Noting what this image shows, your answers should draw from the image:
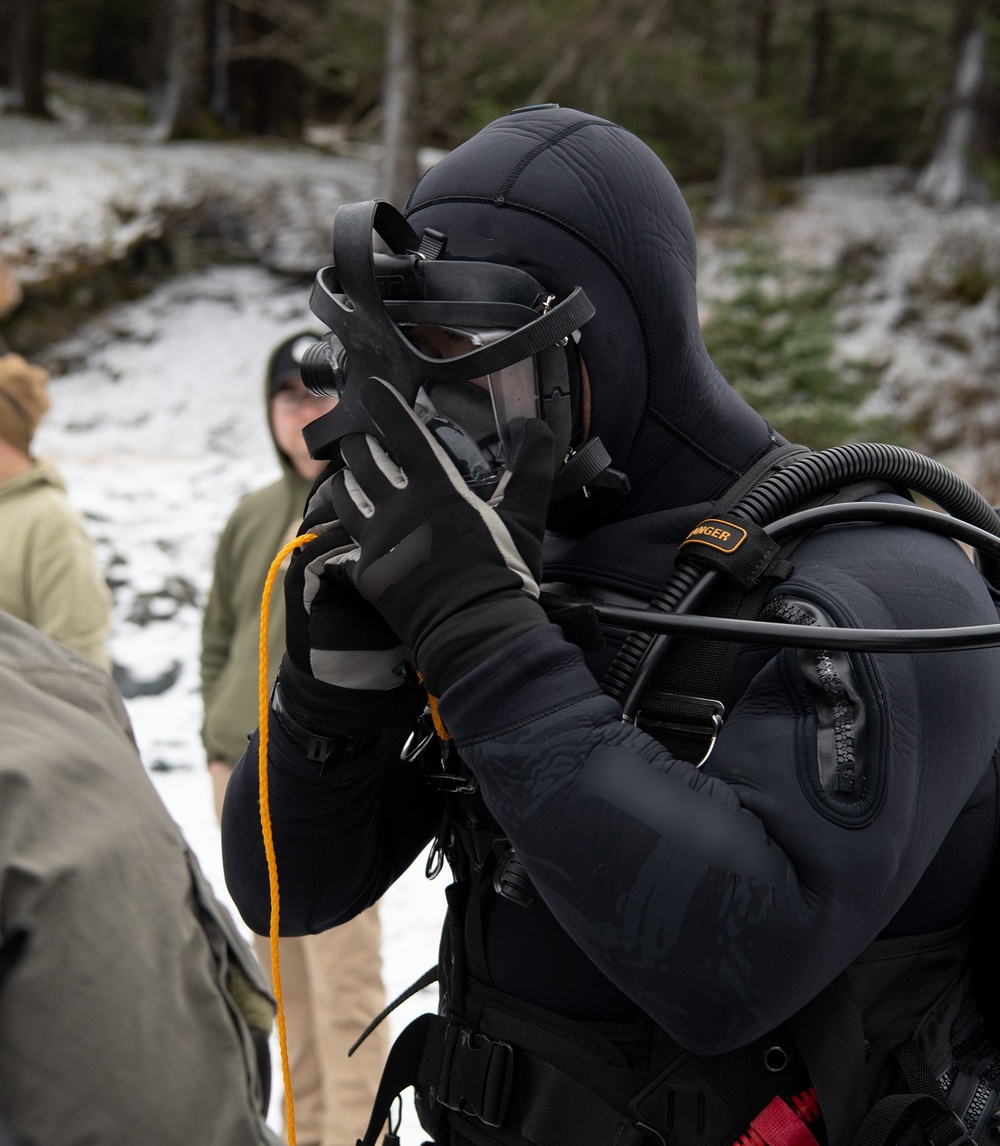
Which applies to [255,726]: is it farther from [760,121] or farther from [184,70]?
[184,70]

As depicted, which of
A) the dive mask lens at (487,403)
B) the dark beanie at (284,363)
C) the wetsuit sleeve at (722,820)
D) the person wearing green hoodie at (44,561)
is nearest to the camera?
the wetsuit sleeve at (722,820)

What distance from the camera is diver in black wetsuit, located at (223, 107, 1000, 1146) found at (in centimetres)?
120

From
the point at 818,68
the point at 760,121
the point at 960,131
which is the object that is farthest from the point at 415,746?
the point at 818,68

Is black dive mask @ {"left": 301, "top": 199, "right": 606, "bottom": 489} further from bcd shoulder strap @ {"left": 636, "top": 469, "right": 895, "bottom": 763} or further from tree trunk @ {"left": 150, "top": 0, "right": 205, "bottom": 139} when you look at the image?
tree trunk @ {"left": 150, "top": 0, "right": 205, "bottom": 139}

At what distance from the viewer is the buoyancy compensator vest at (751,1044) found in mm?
1332

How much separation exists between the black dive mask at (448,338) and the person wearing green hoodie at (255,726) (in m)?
1.75

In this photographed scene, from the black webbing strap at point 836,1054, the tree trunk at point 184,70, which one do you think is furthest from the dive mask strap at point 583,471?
the tree trunk at point 184,70

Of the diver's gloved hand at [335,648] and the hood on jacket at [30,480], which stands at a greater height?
the diver's gloved hand at [335,648]

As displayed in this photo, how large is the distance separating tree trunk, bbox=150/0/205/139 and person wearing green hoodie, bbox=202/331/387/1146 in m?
13.5

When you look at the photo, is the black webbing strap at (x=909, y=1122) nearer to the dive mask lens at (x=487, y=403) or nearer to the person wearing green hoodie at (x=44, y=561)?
the dive mask lens at (x=487, y=403)

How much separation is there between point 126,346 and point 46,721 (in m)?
12.6

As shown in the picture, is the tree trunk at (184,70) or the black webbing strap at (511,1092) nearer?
the black webbing strap at (511,1092)

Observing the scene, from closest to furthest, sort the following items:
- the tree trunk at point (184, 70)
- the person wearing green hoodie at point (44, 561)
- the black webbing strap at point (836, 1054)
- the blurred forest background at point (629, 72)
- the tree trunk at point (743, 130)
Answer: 1. the black webbing strap at point (836, 1054)
2. the person wearing green hoodie at point (44, 561)
3. the blurred forest background at point (629, 72)
4. the tree trunk at point (743, 130)
5. the tree trunk at point (184, 70)

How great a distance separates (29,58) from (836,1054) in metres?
18.8
